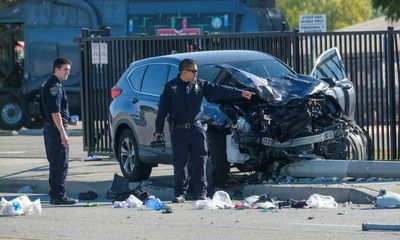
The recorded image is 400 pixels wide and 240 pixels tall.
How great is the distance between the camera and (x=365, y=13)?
263 ft

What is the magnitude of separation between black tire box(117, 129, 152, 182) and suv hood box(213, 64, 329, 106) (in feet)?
6.04

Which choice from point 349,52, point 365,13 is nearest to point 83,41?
point 349,52

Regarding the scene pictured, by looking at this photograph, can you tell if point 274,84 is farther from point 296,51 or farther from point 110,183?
point 296,51

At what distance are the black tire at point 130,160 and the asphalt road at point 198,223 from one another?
2.39 metres

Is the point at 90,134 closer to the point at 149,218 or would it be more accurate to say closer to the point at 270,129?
the point at 270,129

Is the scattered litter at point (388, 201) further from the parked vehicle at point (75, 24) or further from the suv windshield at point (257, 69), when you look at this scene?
the parked vehicle at point (75, 24)

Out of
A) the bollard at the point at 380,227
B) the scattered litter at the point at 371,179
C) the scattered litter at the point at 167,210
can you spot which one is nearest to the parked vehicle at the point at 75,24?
the scattered litter at the point at 371,179

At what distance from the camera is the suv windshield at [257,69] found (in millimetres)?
15031

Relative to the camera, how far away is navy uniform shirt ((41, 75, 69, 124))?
13.8 meters

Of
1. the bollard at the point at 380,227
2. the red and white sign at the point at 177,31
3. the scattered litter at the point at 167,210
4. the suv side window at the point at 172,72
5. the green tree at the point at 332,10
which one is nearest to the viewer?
the bollard at the point at 380,227

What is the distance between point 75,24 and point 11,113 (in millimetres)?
3258

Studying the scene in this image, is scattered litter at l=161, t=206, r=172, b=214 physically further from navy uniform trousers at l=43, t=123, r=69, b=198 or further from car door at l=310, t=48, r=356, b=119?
car door at l=310, t=48, r=356, b=119

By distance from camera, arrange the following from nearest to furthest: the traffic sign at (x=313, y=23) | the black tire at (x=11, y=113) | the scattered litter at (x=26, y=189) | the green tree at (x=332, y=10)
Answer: the scattered litter at (x=26, y=189) → the traffic sign at (x=313, y=23) → the black tire at (x=11, y=113) → the green tree at (x=332, y=10)

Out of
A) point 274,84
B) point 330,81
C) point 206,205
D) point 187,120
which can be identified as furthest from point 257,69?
point 206,205
